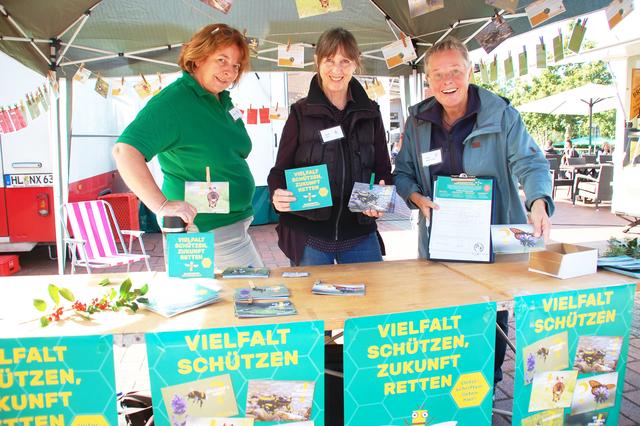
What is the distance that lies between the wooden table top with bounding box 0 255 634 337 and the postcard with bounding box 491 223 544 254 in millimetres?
96

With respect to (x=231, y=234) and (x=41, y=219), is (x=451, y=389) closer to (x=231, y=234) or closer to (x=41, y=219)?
(x=231, y=234)

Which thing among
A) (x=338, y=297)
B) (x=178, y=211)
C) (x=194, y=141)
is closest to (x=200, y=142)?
(x=194, y=141)

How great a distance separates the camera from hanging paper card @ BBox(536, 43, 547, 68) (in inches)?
136

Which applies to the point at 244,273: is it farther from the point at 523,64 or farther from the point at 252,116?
the point at 252,116

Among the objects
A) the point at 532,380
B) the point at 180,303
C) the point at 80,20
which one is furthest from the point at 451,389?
the point at 80,20

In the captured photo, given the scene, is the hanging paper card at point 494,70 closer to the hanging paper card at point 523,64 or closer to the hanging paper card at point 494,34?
the hanging paper card at point 523,64

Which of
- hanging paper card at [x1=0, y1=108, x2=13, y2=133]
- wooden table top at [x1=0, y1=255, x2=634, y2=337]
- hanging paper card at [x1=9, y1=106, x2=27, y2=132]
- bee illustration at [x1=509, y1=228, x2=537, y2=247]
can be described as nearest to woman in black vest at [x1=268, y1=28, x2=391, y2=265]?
wooden table top at [x1=0, y1=255, x2=634, y2=337]

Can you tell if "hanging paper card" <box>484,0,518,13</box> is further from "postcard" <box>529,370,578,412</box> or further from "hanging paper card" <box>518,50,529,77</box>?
"postcard" <box>529,370,578,412</box>

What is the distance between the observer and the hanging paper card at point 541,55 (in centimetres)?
345

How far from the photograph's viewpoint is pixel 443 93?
2.20 metres

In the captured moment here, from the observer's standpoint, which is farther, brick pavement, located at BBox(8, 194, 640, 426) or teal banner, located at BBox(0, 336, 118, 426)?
brick pavement, located at BBox(8, 194, 640, 426)

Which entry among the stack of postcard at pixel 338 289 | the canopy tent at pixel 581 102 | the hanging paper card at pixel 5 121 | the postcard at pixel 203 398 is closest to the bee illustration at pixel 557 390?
the stack of postcard at pixel 338 289

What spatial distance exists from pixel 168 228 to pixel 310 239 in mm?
776

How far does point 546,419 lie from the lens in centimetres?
185
